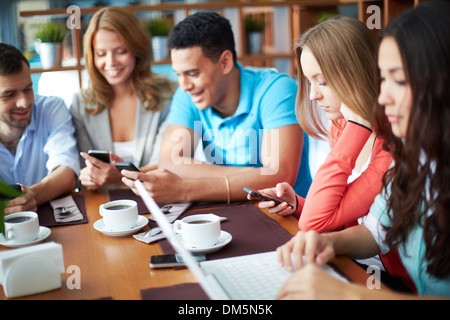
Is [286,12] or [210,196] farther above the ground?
[286,12]

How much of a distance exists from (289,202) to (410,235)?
0.45 metres

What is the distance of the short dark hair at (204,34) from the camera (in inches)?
75.1

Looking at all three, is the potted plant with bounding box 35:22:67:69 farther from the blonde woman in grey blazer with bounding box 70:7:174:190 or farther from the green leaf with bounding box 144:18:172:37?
the blonde woman in grey blazer with bounding box 70:7:174:190

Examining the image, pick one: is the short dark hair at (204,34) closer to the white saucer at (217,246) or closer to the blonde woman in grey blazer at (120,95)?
the blonde woman in grey blazer at (120,95)

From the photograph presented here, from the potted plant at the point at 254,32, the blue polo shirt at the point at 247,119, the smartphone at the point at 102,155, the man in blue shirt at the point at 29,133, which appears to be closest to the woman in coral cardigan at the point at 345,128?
the blue polo shirt at the point at 247,119

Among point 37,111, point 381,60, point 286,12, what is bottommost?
point 37,111

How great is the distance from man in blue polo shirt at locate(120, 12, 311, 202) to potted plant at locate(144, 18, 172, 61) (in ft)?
5.31

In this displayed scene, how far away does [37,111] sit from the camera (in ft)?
6.81

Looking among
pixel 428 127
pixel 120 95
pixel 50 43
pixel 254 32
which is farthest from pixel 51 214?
pixel 254 32

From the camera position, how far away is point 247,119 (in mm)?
1977

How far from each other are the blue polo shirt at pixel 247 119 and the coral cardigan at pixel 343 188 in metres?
0.55

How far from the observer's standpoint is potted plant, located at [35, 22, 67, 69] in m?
3.30
